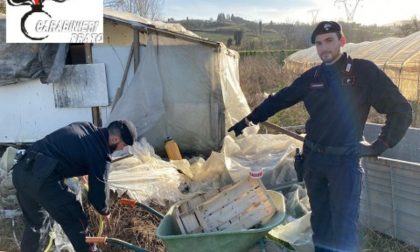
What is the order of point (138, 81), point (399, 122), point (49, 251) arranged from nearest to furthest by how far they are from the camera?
1. point (399, 122)
2. point (49, 251)
3. point (138, 81)

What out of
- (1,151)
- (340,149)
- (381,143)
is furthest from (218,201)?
(1,151)

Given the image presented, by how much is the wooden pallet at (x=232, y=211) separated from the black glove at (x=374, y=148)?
0.78 m

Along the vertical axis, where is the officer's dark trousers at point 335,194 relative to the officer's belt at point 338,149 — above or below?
below

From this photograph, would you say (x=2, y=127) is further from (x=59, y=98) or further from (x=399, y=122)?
(x=399, y=122)

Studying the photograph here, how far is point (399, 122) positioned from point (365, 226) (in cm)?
166

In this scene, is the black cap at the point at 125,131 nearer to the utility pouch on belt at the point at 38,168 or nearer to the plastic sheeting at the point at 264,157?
the utility pouch on belt at the point at 38,168

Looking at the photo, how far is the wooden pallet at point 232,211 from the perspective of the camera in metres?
3.17

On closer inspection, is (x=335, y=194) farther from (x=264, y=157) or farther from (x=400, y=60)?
(x=400, y=60)

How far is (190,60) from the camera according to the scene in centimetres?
730

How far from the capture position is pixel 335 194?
3098 millimetres

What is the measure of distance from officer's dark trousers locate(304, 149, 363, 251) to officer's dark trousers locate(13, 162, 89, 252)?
1865mm

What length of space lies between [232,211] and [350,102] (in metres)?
1.20

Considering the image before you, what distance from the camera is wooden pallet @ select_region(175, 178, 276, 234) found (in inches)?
125

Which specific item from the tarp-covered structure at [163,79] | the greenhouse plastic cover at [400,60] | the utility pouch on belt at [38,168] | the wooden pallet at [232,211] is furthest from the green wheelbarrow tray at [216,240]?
the greenhouse plastic cover at [400,60]
